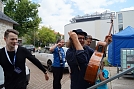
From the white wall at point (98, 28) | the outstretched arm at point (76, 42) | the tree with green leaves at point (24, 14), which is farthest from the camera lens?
the white wall at point (98, 28)

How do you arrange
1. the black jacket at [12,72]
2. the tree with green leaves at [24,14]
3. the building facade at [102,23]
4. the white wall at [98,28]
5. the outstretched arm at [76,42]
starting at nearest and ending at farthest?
the outstretched arm at [76,42]
the black jacket at [12,72]
the tree with green leaves at [24,14]
the building facade at [102,23]
the white wall at [98,28]

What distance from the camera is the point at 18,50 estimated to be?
2361 mm

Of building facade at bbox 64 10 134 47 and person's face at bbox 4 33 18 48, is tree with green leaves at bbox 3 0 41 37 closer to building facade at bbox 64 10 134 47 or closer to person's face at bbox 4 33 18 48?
building facade at bbox 64 10 134 47

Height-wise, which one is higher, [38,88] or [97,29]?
[97,29]

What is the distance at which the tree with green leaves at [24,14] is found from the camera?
25.9 m

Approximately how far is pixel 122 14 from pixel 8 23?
983 inches

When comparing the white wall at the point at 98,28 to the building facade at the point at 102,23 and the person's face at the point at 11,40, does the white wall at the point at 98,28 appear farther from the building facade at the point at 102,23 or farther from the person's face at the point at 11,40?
the person's face at the point at 11,40

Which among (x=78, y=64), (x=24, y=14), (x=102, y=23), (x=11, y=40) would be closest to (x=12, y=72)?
(x=11, y=40)

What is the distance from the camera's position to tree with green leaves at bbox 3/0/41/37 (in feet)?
84.8

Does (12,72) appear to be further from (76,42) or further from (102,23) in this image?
(102,23)

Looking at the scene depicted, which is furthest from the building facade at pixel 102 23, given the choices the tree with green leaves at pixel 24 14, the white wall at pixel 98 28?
the tree with green leaves at pixel 24 14

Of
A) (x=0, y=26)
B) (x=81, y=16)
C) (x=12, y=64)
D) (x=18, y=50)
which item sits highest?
(x=81, y=16)

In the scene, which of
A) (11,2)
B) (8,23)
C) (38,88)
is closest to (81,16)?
(11,2)

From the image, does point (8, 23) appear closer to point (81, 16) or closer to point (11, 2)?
point (11, 2)
